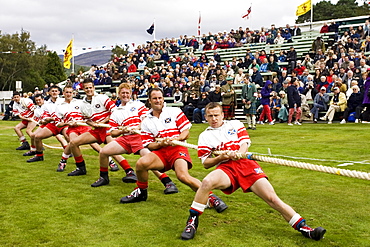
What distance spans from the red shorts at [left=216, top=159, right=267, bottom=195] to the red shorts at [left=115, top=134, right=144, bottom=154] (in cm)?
270

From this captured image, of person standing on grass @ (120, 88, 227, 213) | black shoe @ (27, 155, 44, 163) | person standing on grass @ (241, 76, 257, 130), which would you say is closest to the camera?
person standing on grass @ (120, 88, 227, 213)

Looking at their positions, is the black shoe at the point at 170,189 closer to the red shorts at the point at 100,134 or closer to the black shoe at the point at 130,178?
the black shoe at the point at 130,178

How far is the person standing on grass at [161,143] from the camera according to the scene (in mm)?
5906

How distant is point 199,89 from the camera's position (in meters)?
21.3

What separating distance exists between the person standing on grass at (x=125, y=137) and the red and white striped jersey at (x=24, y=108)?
19.4 feet

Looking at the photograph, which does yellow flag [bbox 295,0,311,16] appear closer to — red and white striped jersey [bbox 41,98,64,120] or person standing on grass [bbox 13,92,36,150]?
person standing on grass [bbox 13,92,36,150]

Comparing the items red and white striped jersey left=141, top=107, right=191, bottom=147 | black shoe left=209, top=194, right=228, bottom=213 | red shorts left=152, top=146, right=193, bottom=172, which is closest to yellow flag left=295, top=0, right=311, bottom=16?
red and white striped jersey left=141, top=107, right=191, bottom=147

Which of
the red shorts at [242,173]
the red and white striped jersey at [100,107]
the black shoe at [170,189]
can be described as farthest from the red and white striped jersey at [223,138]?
the red and white striped jersey at [100,107]

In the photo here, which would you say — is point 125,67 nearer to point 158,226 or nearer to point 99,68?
point 99,68

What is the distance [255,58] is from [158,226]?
19067mm

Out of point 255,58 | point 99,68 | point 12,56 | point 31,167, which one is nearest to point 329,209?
point 31,167

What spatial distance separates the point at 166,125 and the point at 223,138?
4.27 feet

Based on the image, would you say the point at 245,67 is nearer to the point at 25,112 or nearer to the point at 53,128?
the point at 25,112

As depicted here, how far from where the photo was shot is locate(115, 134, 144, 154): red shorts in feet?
23.7
